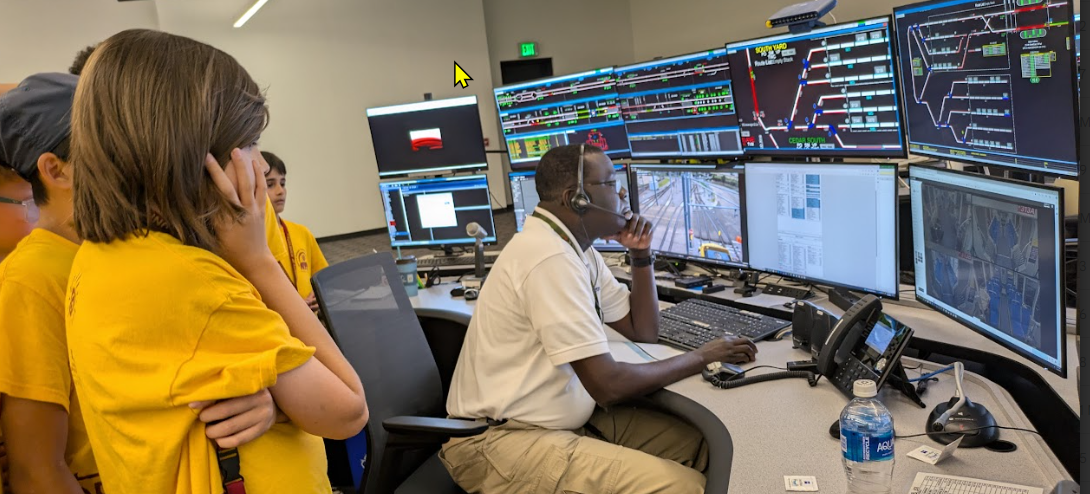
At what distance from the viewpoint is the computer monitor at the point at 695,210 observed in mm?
2512

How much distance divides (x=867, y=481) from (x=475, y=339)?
3.38 ft

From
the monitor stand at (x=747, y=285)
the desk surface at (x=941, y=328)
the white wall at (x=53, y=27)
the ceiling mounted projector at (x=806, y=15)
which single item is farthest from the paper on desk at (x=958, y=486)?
the white wall at (x=53, y=27)

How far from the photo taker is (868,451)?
122 centimetres

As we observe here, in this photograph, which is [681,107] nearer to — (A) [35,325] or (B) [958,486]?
(B) [958,486]

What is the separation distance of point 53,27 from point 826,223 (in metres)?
7.02

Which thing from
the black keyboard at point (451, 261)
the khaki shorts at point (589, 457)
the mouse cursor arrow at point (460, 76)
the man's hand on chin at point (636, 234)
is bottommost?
the khaki shorts at point (589, 457)

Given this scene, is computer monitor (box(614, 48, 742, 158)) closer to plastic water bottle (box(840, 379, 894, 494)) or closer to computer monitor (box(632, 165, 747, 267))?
computer monitor (box(632, 165, 747, 267))

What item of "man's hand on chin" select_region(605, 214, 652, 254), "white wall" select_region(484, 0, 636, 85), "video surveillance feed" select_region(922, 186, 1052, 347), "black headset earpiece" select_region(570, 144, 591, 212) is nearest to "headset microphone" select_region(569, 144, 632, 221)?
"black headset earpiece" select_region(570, 144, 591, 212)

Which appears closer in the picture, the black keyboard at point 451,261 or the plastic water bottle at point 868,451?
the plastic water bottle at point 868,451

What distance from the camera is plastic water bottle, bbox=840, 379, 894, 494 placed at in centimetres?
121

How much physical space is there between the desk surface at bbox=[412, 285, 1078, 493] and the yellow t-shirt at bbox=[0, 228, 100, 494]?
3.62ft

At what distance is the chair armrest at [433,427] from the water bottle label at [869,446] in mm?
863

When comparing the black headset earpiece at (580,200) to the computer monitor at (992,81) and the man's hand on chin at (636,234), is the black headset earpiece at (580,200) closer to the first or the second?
the man's hand on chin at (636,234)

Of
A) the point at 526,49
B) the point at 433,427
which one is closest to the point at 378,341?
the point at 433,427
